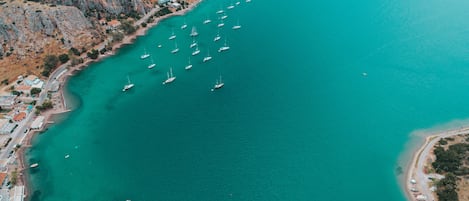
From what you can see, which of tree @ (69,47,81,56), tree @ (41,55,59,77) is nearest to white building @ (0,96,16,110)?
tree @ (41,55,59,77)

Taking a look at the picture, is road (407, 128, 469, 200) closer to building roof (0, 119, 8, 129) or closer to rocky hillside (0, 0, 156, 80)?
building roof (0, 119, 8, 129)

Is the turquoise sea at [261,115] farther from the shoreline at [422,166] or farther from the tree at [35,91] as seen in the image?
the tree at [35,91]

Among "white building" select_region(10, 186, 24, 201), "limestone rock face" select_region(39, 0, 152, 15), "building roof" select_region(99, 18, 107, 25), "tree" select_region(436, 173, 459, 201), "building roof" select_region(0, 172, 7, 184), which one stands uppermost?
"limestone rock face" select_region(39, 0, 152, 15)

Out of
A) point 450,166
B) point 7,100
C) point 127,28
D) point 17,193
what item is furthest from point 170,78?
point 450,166

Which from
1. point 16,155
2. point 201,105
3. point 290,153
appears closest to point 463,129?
point 290,153

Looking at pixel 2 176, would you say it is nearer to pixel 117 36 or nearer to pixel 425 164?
pixel 117 36

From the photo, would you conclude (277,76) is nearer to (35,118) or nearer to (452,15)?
(35,118)

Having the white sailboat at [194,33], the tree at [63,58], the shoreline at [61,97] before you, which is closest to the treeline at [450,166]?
the shoreline at [61,97]
